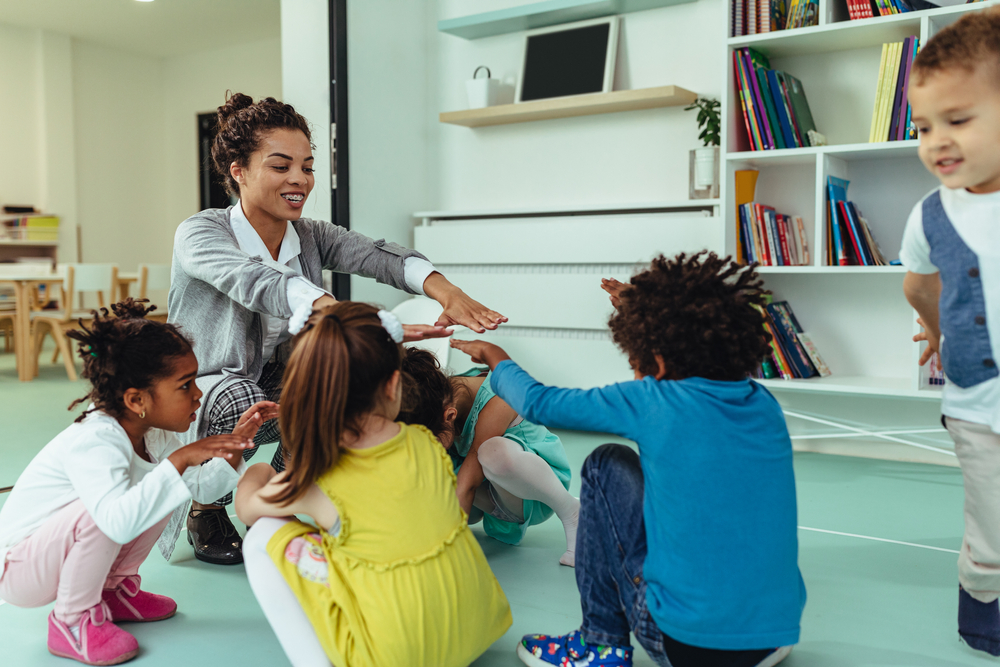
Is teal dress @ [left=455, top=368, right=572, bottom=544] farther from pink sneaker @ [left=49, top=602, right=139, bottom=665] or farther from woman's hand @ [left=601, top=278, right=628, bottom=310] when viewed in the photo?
pink sneaker @ [left=49, top=602, right=139, bottom=665]

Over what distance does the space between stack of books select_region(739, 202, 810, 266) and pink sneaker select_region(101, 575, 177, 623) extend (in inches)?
81.4

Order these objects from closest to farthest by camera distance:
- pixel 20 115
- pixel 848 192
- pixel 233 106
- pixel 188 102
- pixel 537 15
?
pixel 233 106 < pixel 848 192 < pixel 537 15 < pixel 20 115 < pixel 188 102


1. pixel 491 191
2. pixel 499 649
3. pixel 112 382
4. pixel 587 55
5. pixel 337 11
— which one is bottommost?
pixel 499 649

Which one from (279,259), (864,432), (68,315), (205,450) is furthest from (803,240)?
(68,315)

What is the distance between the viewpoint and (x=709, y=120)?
2.88 m

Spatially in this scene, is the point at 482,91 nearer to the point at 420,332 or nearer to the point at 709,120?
the point at 709,120

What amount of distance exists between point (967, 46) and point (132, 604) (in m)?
1.64

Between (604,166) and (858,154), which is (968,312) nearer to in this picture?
(858,154)

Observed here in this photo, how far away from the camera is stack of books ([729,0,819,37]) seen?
2.60 metres

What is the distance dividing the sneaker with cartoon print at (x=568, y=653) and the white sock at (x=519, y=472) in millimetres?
316

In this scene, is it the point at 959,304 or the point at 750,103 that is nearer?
the point at 959,304

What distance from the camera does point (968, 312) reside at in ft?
3.88

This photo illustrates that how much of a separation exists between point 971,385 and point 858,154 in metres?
1.59

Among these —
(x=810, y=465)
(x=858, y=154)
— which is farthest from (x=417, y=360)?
(x=858, y=154)
